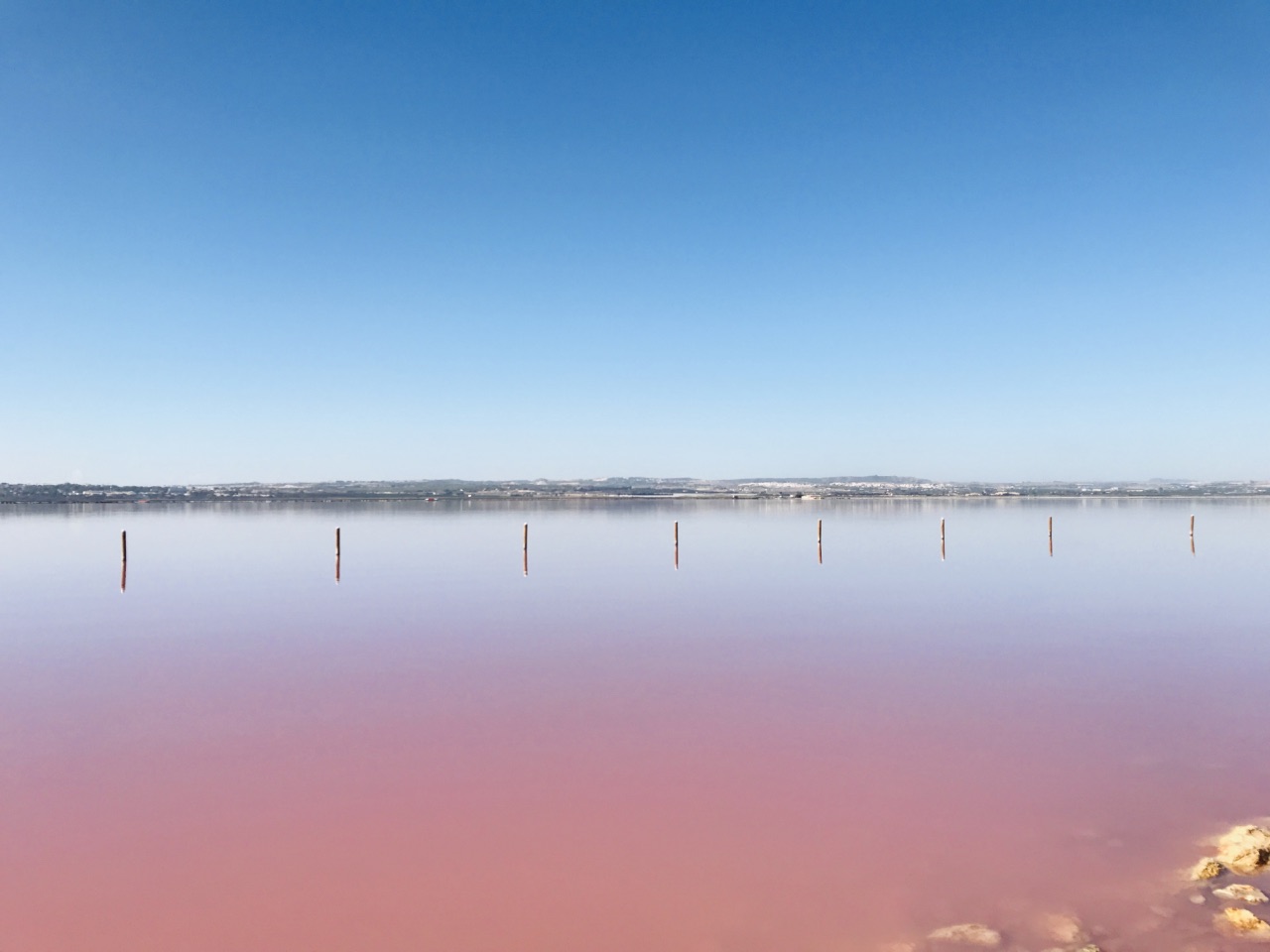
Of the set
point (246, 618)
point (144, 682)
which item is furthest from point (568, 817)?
point (246, 618)

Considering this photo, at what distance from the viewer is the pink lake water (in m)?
6.27

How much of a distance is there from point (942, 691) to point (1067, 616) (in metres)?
8.56

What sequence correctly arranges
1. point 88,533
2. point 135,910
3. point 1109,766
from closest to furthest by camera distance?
point 135,910 < point 1109,766 < point 88,533

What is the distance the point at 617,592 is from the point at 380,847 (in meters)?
16.6

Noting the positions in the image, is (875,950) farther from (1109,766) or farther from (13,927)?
(13,927)

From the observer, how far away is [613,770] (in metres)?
9.19

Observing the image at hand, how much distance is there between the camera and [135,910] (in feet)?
20.7

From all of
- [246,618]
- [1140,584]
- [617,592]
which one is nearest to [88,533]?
[246,618]

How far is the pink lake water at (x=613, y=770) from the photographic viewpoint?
6.27 meters

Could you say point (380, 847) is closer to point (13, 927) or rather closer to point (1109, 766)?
point (13, 927)

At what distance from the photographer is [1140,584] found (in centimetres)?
2497

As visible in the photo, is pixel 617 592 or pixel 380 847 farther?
pixel 617 592

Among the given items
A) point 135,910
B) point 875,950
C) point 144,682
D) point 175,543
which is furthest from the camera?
point 175,543

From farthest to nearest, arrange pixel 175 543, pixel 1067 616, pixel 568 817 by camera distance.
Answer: pixel 175 543, pixel 1067 616, pixel 568 817
